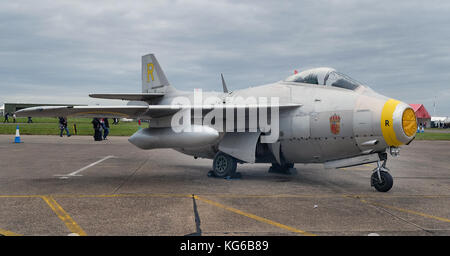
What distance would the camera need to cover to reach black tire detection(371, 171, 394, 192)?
25.7 ft

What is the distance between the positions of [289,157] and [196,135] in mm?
2582

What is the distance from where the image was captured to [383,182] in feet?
25.9

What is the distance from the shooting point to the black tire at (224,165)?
988cm

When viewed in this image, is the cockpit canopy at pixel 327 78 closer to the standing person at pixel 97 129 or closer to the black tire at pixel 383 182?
the black tire at pixel 383 182

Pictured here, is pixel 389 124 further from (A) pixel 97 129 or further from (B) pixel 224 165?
(A) pixel 97 129

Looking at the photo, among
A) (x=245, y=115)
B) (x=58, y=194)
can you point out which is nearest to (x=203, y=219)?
(x=58, y=194)

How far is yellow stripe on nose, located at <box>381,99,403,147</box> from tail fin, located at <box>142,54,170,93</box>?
8.96 meters

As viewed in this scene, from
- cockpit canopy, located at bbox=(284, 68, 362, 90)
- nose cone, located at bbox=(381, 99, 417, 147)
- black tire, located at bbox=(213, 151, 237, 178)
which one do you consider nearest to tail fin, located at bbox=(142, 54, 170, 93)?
black tire, located at bbox=(213, 151, 237, 178)

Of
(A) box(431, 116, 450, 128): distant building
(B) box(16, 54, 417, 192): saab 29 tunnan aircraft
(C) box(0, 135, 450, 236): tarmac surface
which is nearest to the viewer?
(C) box(0, 135, 450, 236): tarmac surface

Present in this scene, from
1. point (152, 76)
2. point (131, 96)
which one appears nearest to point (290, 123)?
point (131, 96)

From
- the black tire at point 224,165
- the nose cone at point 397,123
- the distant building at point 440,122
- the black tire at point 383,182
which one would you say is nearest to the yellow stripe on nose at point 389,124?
the nose cone at point 397,123

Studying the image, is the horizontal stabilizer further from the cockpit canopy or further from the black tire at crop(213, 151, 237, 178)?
the cockpit canopy
